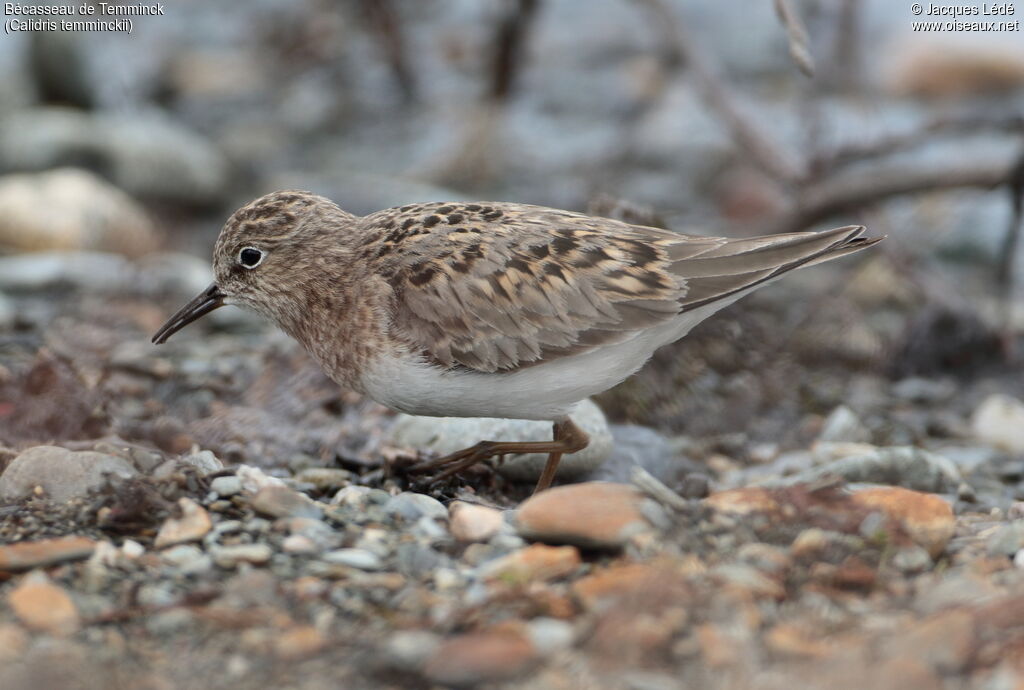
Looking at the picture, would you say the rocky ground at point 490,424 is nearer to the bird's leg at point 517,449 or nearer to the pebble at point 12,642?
the pebble at point 12,642

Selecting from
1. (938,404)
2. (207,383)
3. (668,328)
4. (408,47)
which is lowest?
(938,404)

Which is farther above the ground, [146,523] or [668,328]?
[668,328]

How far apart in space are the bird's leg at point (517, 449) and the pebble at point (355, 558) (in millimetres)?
1272

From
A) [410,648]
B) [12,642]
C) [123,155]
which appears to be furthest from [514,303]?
[123,155]

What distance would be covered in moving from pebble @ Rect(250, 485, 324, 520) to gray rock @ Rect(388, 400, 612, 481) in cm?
137

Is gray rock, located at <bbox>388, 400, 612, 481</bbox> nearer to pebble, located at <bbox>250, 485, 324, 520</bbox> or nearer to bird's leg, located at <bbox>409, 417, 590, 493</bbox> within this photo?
bird's leg, located at <bbox>409, 417, 590, 493</bbox>

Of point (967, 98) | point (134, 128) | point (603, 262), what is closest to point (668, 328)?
point (603, 262)

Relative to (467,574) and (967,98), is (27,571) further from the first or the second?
(967,98)

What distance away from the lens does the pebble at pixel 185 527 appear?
4.66m

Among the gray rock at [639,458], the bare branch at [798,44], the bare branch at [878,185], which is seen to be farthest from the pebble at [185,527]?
the bare branch at [878,185]

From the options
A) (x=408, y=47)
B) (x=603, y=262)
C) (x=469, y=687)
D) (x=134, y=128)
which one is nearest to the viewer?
(x=469, y=687)

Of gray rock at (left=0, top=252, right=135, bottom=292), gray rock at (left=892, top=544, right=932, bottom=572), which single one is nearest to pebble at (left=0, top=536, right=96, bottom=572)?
gray rock at (left=892, top=544, right=932, bottom=572)

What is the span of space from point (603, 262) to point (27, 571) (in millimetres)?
2851

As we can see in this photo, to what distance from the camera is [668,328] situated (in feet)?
18.7
